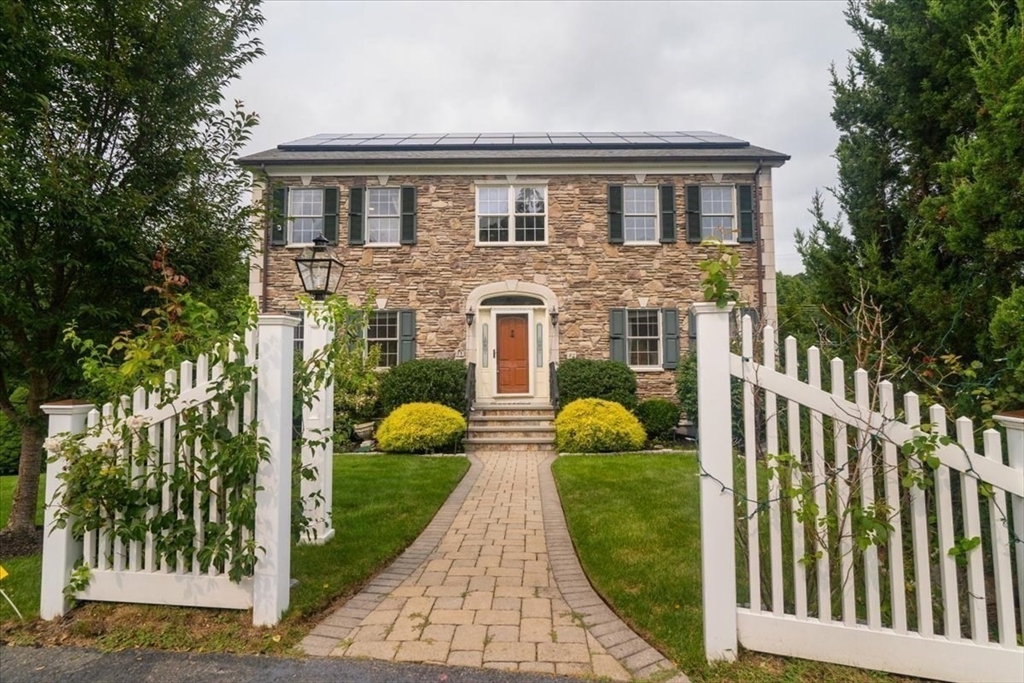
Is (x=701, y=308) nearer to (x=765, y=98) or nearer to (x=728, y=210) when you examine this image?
(x=728, y=210)

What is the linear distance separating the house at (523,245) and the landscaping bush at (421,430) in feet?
7.10

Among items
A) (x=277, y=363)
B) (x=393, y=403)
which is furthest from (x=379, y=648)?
(x=393, y=403)

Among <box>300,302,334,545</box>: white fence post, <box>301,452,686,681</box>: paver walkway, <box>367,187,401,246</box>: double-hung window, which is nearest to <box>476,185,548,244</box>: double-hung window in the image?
<box>367,187,401,246</box>: double-hung window

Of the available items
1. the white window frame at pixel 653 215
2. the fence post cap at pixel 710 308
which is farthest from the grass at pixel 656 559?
the white window frame at pixel 653 215

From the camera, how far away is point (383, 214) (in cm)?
1221

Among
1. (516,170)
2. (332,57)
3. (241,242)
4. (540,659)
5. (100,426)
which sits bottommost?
(540,659)

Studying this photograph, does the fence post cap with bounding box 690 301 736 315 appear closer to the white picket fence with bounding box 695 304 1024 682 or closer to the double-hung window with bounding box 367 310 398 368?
the white picket fence with bounding box 695 304 1024 682

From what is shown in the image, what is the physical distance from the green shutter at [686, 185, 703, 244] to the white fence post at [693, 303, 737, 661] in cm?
1025

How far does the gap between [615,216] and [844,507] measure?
10.3 meters

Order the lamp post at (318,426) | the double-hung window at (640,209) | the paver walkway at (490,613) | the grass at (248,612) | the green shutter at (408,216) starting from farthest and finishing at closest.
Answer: the double-hung window at (640,209) → the green shutter at (408,216) → the lamp post at (318,426) → the grass at (248,612) → the paver walkway at (490,613)

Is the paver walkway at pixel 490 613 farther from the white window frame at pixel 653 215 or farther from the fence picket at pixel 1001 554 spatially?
the white window frame at pixel 653 215

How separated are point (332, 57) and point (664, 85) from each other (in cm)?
A: 1018

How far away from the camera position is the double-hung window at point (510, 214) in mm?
12188

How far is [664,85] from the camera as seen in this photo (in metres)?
15.8
